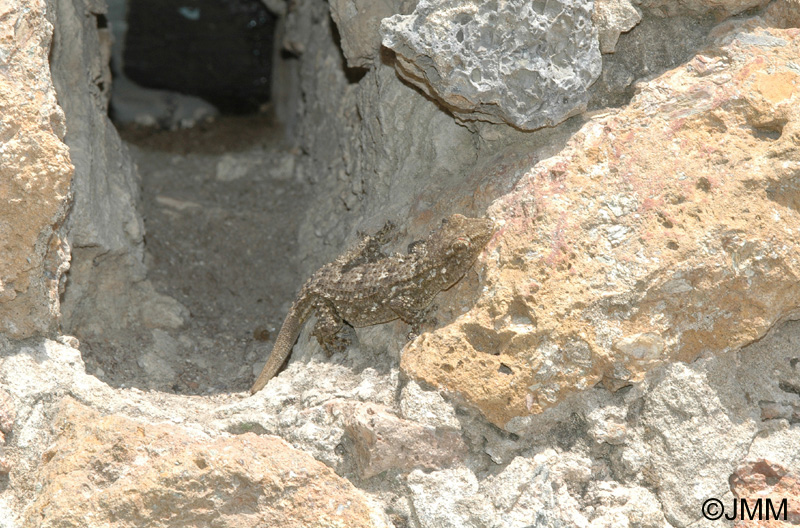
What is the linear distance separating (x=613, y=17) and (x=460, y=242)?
1555 mm

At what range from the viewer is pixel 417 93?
5.33m

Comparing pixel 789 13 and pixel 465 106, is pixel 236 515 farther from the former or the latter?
pixel 789 13

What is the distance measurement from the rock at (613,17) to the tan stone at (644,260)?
55 cm

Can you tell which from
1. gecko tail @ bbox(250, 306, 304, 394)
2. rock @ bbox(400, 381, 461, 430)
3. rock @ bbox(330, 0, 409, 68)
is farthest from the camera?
rock @ bbox(330, 0, 409, 68)

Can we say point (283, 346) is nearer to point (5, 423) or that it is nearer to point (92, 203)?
point (92, 203)

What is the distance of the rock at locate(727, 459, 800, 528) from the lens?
3.86 metres

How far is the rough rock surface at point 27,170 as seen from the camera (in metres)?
3.92

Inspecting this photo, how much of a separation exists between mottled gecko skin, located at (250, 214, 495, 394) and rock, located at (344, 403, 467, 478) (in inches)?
27.3

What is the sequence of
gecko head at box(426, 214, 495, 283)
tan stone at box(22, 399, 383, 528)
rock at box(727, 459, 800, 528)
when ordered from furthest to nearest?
gecko head at box(426, 214, 495, 283)
rock at box(727, 459, 800, 528)
tan stone at box(22, 399, 383, 528)

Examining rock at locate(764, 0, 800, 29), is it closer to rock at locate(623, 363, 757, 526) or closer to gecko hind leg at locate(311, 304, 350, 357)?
rock at locate(623, 363, 757, 526)

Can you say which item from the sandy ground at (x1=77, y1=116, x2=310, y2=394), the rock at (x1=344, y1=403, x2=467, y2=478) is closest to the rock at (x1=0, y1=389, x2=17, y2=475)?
the sandy ground at (x1=77, y1=116, x2=310, y2=394)

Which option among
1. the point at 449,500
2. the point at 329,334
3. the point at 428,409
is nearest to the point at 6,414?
the point at 329,334

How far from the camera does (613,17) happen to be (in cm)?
434

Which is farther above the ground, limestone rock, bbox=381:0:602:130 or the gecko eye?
limestone rock, bbox=381:0:602:130
